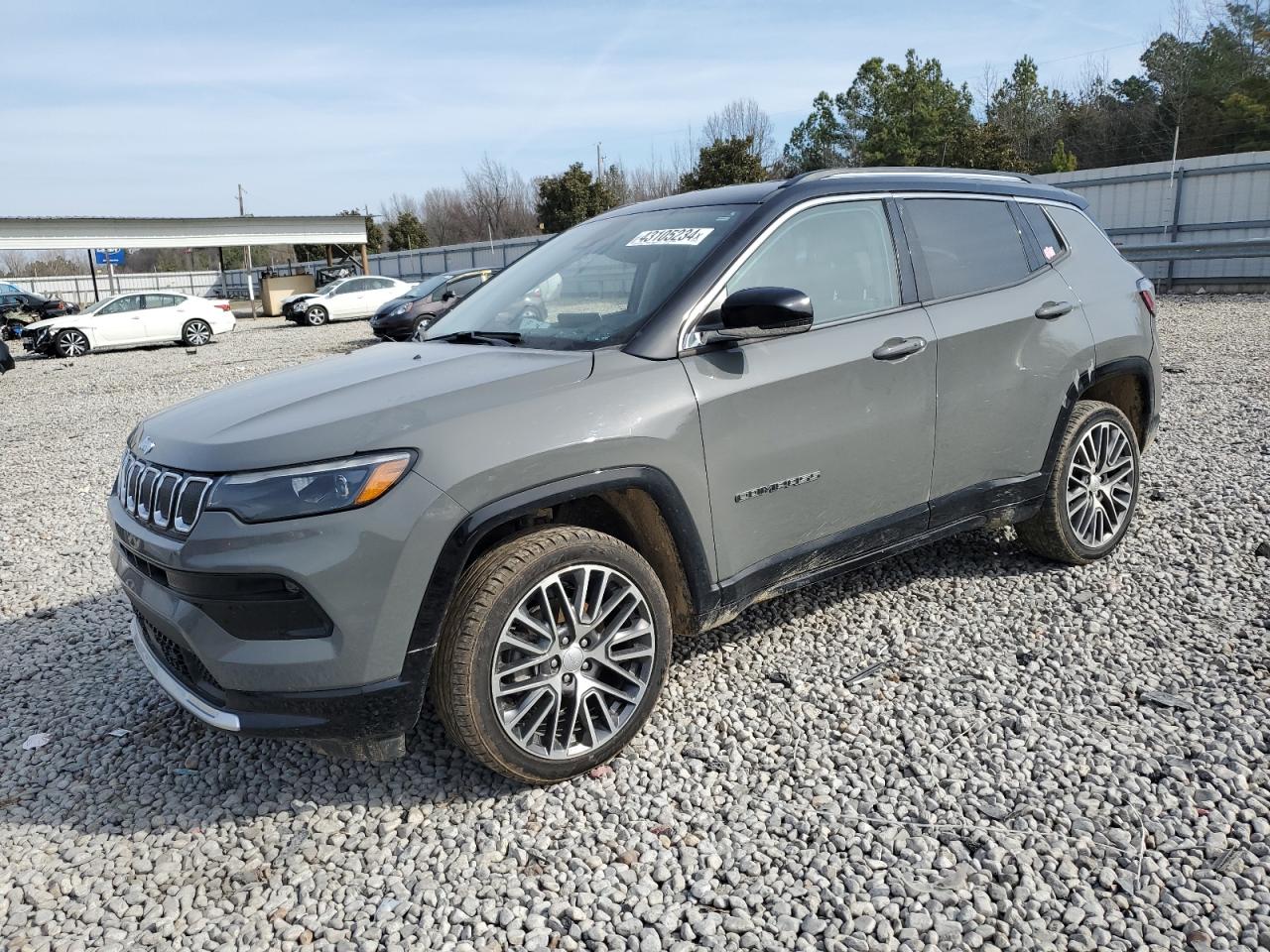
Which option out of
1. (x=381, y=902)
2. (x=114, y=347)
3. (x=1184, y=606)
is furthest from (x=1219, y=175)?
(x=114, y=347)

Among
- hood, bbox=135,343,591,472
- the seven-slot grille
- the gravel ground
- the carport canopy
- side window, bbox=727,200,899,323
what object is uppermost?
the carport canopy

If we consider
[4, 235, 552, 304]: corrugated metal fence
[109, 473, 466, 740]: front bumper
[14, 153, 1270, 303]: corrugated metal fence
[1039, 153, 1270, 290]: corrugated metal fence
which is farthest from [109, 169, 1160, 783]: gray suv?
[4, 235, 552, 304]: corrugated metal fence

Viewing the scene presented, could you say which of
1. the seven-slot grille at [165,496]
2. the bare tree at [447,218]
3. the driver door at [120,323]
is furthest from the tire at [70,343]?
the bare tree at [447,218]

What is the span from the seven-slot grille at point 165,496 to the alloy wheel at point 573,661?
974 mm

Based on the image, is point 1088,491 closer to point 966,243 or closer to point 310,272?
point 966,243

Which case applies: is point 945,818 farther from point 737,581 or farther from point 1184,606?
point 1184,606

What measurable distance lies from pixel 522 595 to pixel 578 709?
47 centimetres

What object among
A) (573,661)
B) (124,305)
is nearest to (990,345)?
(573,661)

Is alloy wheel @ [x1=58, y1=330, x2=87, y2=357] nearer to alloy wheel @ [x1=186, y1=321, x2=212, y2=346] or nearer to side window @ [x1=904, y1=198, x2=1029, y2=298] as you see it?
alloy wheel @ [x1=186, y1=321, x2=212, y2=346]

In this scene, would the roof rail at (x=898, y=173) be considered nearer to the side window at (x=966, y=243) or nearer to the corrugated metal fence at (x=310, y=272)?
the side window at (x=966, y=243)

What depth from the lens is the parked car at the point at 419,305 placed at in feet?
62.1

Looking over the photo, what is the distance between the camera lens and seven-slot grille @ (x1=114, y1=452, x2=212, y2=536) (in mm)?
2725

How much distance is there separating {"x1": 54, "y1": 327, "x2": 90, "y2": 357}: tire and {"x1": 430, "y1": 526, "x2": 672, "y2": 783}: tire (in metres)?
23.5

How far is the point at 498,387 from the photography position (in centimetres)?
292
